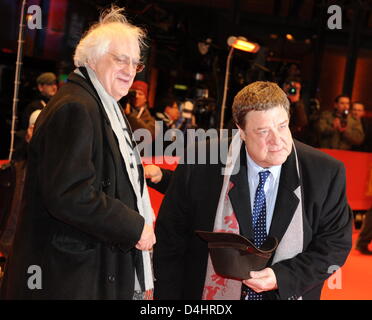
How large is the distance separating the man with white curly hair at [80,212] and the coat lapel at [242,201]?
347 mm

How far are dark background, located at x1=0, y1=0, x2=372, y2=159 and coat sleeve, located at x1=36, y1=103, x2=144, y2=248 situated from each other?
2.06 meters

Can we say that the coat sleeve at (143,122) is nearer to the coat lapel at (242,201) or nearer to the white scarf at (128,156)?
the white scarf at (128,156)

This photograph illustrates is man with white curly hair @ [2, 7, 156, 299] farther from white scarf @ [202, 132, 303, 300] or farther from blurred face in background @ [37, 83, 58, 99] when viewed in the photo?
blurred face in background @ [37, 83, 58, 99]

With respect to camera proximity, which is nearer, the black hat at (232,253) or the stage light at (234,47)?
the black hat at (232,253)

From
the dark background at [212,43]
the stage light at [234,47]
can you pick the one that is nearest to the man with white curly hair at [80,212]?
the dark background at [212,43]

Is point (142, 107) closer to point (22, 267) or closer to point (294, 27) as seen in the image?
point (22, 267)

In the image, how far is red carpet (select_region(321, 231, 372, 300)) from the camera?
17.2 ft

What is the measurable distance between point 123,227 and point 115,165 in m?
0.25

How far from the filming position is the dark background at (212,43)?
9078 mm

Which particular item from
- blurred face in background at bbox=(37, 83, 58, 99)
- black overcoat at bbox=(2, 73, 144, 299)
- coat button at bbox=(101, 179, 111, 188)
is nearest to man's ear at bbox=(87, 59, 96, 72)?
black overcoat at bbox=(2, 73, 144, 299)

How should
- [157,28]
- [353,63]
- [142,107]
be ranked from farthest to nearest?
[353,63], [157,28], [142,107]

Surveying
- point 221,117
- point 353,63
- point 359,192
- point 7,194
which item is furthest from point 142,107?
point 353,63

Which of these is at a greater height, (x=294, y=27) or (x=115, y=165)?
(x=294, y=27)

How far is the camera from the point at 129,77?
8.73 feet
